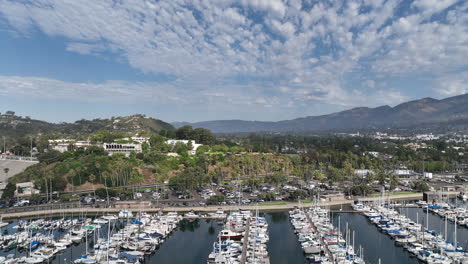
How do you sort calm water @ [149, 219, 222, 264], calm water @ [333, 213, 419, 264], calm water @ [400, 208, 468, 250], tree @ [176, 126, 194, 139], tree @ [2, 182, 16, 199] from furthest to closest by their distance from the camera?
tree @ [176, 126, 194, 139] → tree @ [2, 182, 16, 199] → calm water @ [400, 208, 468, 250] → calm water @ [333, 213, 419, 264] → calm water @ [149, 219, 222, 264]

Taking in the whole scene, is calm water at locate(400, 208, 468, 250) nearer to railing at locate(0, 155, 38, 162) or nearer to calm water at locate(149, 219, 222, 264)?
calm water at locate(149, 219, 222, 264)

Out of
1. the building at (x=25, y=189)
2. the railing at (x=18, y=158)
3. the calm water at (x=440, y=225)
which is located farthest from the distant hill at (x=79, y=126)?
the calm water at (x=440, y=225)

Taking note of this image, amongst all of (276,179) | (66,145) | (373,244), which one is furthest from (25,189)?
(373,244)

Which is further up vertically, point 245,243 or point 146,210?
point 146,210

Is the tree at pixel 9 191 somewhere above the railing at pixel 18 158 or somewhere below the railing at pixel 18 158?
below

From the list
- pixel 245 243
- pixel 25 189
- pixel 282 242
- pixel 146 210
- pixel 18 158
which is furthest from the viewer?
pixel 18 158

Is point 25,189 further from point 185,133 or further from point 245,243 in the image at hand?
point 185,133

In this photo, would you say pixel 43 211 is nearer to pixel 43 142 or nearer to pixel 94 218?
pixel 94 218

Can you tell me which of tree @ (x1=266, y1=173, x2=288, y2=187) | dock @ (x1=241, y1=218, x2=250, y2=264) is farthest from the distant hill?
dock @ (x1=241, y1=218, x2=250, y2=264)

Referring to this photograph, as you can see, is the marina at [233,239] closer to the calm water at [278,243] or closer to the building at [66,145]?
the calm water at [278,243]

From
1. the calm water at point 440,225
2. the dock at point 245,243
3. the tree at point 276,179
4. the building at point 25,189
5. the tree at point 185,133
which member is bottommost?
the calm water at point 440,225

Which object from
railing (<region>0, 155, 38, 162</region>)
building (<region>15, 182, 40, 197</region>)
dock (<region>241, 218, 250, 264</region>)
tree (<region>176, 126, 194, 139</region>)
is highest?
tree (<region>176, 126, 194, 139</region>)

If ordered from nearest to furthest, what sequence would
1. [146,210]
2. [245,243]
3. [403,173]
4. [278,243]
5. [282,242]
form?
[245,243] < [278,243] < [282,242] < [146,210] < [403,173]
